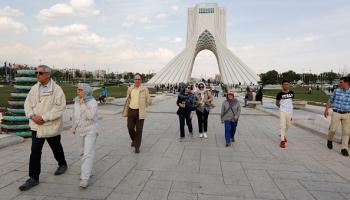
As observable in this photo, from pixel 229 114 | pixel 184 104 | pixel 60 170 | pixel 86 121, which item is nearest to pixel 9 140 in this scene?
pixel 60 170

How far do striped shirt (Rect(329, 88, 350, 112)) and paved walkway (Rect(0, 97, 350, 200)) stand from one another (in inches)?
36.7

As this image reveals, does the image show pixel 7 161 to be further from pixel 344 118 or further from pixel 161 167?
pixel 344 118

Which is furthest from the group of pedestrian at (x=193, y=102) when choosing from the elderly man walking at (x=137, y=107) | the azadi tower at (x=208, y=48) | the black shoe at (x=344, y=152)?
the azadi tower at (x=208, y=48)

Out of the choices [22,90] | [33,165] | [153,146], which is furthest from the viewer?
[22,90]

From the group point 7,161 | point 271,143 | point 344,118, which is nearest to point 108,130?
point 7,161

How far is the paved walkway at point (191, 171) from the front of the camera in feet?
12.0

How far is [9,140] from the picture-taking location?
239 inches

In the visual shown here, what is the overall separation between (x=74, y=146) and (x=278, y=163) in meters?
4.04

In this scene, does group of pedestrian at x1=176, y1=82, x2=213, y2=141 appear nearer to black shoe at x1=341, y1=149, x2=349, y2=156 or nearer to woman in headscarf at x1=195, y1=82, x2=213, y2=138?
woman in headscarf at x1=195, y1=82, x2=213, y2=138

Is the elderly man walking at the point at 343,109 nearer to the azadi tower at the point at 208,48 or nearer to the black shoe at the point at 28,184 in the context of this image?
the black shoe at the point at 28,184

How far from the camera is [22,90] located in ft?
22.6

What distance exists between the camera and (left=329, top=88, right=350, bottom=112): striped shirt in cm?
584

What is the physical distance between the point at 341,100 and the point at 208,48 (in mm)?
69450

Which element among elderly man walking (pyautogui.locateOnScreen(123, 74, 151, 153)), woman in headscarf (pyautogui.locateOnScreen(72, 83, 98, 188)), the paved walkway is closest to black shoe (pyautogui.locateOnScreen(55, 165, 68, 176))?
the paved walkway
